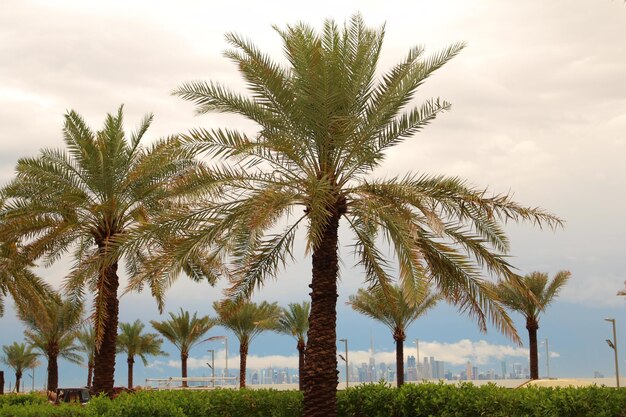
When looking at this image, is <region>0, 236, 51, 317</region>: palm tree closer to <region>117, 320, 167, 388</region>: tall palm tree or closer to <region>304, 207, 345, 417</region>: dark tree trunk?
<region>304, 207, 345, 417</region>: dark tree trunk

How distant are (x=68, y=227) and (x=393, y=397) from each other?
420 inches

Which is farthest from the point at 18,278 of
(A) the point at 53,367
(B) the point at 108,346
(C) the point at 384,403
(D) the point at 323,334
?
(A) the point at 53,367

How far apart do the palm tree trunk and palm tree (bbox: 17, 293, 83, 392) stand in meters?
9.51

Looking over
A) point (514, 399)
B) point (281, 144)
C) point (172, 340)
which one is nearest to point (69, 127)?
point (281, 144)

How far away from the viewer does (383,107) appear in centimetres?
1677

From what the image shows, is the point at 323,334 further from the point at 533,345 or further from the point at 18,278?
the point at 533,345

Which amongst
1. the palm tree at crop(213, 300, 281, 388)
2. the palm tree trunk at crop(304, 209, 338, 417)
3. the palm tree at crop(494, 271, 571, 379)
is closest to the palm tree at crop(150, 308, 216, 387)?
the palm tree at crop(213, 300, 281, 388)

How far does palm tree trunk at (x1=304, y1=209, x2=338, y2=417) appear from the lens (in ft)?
52.4

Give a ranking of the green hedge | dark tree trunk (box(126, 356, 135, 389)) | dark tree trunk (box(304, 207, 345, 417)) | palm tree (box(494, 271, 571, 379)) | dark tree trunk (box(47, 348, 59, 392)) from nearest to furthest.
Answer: the green hedge → dark tree trunk (box(304, 207, 345, 417)) → palm tree (box(494, 271, 571, 379)) → dark tree trunk (box(47, 348, 59, 392)) → dark tree trunk (box(126, 356, 135, 389))

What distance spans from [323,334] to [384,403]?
191cm

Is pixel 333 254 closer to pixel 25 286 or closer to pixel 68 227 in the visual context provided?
pixel 68 227

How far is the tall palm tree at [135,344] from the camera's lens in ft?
192

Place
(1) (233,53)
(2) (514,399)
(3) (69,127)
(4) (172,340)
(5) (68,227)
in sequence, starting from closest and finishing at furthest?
1. (2) (514,399)
2. (1) (233,53)
3. (5) (68,227)
4. (3) (69,127)
5. (4) (172,340)

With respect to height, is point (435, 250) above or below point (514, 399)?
above
